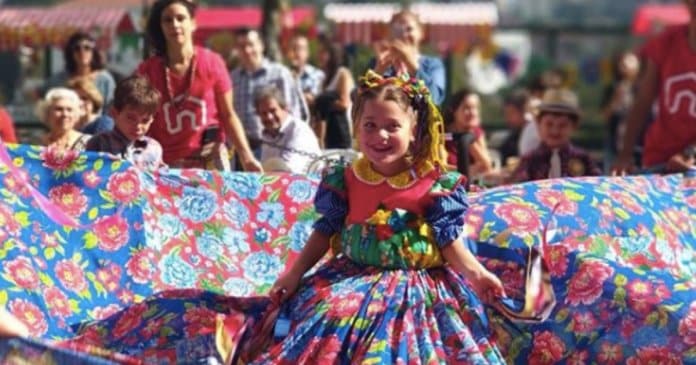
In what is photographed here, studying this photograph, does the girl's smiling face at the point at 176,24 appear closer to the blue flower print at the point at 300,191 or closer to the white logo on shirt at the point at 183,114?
the white logo on shirt at the point at 183,114

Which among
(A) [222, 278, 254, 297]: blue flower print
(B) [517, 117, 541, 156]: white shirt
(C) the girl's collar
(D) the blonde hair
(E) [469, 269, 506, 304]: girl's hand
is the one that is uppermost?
(C) the girl's collar

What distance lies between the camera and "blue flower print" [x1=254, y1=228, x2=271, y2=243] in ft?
21.5

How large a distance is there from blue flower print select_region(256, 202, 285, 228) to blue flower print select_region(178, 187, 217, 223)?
0.20 metres

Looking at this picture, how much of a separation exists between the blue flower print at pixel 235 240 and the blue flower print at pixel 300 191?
0.90 feet

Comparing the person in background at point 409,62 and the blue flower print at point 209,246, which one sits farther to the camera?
the person in background at point 409,62

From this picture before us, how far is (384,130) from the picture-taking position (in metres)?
5.37

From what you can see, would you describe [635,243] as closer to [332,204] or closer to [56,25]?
[332,204]

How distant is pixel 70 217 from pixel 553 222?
1915 mm

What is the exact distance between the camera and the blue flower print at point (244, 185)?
21.9 feet

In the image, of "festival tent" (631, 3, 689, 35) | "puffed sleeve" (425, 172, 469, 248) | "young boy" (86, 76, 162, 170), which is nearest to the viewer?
"puffed sleeve" (425, 172, 469, 248)

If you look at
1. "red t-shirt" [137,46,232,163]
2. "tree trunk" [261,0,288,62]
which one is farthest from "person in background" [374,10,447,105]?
"tree trunk" [261,0,288,62]

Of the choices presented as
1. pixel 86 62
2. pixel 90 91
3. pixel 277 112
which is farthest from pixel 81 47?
pixel 277 112

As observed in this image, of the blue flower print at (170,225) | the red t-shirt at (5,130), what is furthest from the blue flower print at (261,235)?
the red t-shirt at (5,130)

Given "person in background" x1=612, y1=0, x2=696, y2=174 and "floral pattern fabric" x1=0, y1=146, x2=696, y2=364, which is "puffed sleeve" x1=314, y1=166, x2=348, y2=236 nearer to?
"floral pattern fabric" x1=0, y1=146, x2=696, y2=364
